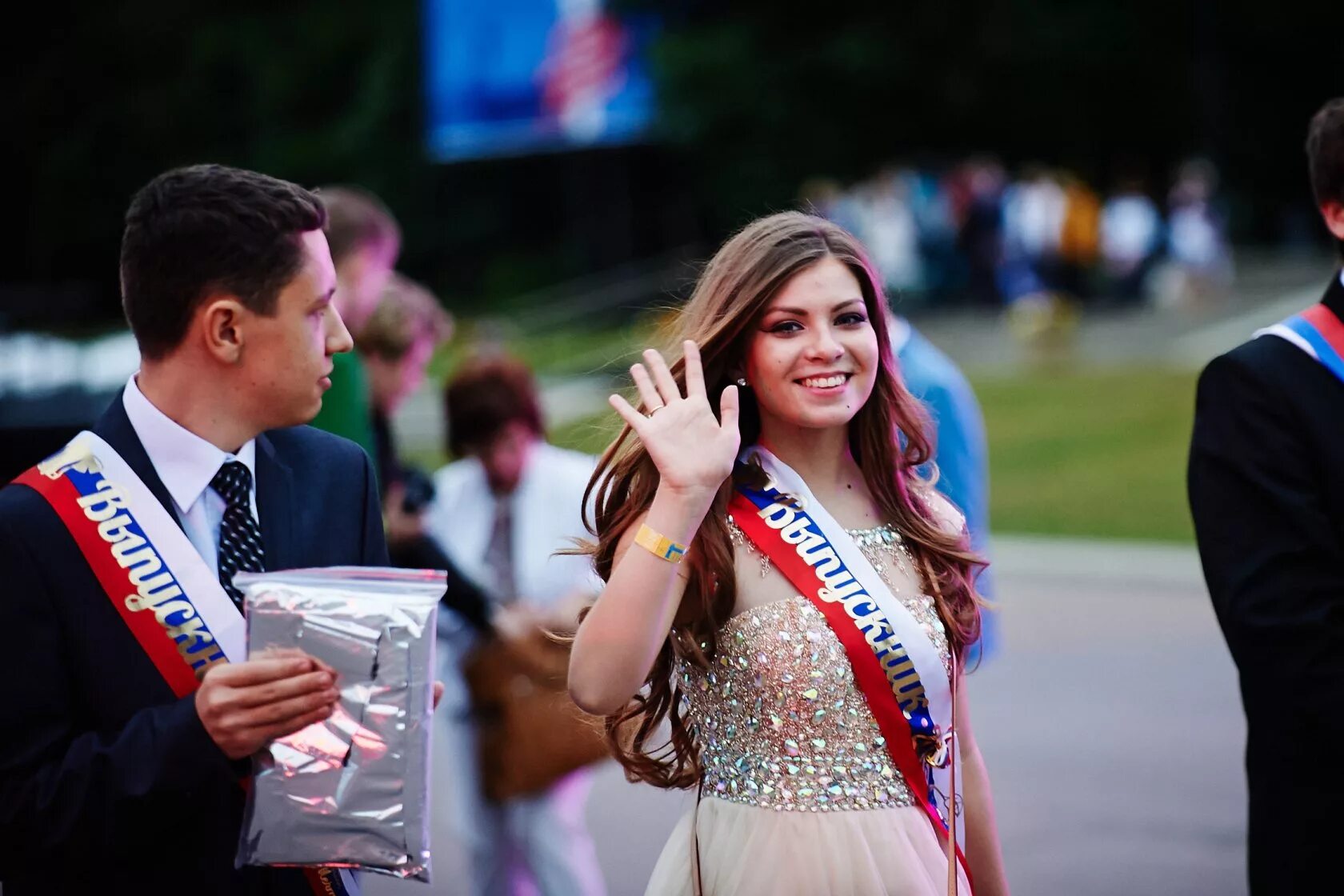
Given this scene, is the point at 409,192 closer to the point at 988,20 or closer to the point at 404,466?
the point at 988,20

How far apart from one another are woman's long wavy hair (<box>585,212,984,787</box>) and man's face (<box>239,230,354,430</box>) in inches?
25.5

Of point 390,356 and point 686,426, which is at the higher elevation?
point 686,426

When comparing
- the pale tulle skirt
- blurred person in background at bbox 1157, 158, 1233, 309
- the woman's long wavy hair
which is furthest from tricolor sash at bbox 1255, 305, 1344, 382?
blurred person in background at bbox 1157, 158, 1233, 309

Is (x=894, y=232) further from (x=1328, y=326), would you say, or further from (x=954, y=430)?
(x=1328, y=326)

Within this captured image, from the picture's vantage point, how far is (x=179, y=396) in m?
2.47

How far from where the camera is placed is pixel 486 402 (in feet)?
16.3

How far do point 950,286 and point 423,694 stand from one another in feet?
80.0

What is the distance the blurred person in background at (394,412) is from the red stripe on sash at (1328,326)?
96.1 inches

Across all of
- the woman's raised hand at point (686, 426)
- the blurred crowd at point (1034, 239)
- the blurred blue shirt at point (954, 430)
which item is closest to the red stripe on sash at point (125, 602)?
the woman's raised hand at point (686, 426)

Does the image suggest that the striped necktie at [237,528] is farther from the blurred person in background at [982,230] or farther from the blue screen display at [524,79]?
the blue screen display at [524,79]

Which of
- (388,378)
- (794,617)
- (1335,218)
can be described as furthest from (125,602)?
(388,378)

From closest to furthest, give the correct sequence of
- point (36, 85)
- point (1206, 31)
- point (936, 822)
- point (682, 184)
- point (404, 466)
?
point (936, 822) < point (404, 466) < point (1206, 31) < point (682, 184) < point (36, 85)

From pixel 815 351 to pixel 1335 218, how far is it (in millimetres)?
1004

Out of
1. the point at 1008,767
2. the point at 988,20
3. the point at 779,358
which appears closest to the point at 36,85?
the point at 988,20
